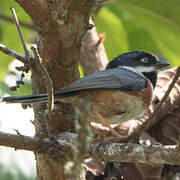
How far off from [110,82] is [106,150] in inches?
33.9

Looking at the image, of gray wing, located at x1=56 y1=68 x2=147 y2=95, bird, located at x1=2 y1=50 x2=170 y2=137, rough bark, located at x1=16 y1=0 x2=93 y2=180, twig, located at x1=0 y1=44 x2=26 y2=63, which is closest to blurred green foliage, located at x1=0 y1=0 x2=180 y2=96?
gray wing, located at x1=56 y1=68 x2=147 y2=95

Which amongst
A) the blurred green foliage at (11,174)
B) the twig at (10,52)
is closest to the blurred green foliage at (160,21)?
the blurred green foliage at (11,174)

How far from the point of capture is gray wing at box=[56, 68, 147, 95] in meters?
3.23

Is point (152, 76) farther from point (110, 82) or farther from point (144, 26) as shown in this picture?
point (144, 26)

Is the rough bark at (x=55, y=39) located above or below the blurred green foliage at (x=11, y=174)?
above

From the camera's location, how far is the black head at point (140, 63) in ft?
14.4

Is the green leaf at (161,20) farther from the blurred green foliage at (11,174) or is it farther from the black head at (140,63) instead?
the blurred green foliage at (11,174)

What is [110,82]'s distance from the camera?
11.6ft

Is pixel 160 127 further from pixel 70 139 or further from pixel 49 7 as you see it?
pixel 49 7

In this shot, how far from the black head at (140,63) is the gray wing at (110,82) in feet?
1.56

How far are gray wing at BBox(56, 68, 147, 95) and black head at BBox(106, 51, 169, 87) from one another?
0.48 m

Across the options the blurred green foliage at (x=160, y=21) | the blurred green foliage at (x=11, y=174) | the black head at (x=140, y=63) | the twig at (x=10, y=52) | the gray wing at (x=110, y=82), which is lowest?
the blurred green foliage at (x=11, y=174)

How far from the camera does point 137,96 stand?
3.61 metres

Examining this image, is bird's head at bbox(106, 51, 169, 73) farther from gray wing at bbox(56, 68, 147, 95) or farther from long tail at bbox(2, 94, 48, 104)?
long tail at bbox(2, 94, 48, 104)
